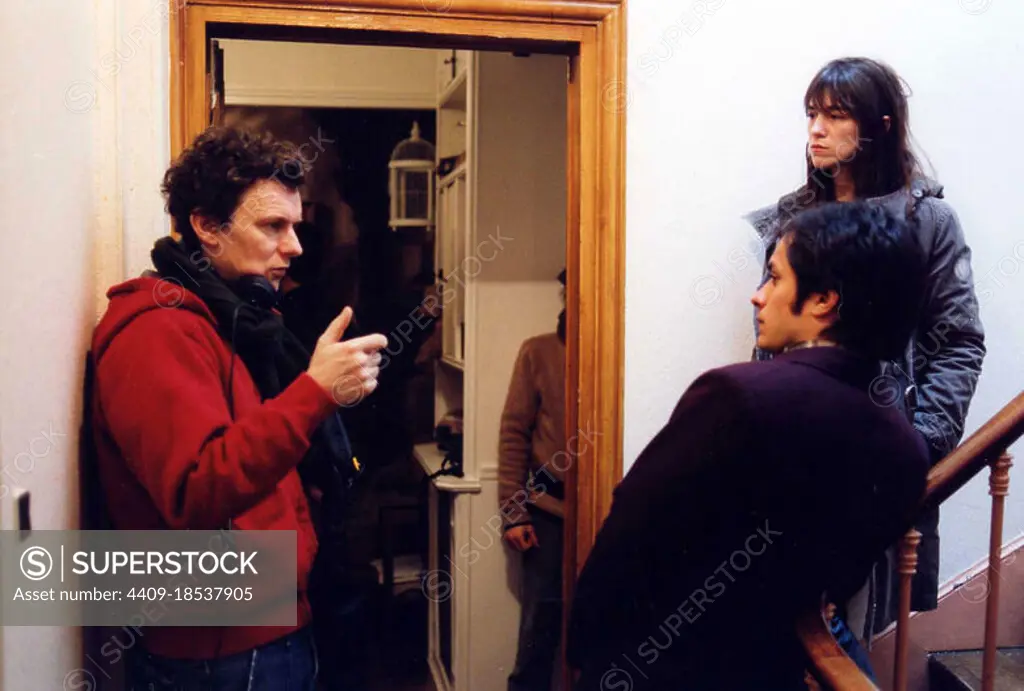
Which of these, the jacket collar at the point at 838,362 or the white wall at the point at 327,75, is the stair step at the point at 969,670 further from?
the white wall at the point at 327,75

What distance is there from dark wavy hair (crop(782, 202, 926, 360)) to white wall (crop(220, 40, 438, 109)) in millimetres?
3060

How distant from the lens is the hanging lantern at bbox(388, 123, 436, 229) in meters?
3.98

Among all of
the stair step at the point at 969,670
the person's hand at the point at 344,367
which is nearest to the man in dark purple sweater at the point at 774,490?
the person's hand at the point at 344,367

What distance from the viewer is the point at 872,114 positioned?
1.86m

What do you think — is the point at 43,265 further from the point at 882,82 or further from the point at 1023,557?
the point at 1023,557

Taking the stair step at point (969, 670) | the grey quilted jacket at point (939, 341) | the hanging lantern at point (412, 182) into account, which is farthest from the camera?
the hanging lantern at point (412, 182)

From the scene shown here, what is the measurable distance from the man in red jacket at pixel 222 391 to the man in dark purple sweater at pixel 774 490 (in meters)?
0.46

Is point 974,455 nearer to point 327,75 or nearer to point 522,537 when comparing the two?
point 522,537

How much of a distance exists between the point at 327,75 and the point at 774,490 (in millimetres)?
3386

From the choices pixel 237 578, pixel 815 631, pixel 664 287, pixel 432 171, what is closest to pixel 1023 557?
pixel 664 287

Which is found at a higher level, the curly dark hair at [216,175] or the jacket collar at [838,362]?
the curly dark hair at [216,175]

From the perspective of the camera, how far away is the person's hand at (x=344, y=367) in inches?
51.2

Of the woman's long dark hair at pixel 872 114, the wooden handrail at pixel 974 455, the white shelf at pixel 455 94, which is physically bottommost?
the wooden handrail at pixel 974 455

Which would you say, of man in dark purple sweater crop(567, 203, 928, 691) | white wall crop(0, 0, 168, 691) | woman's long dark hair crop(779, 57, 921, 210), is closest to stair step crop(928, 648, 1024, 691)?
man in dark purple sweater crop(567, 203, 928, 691)
